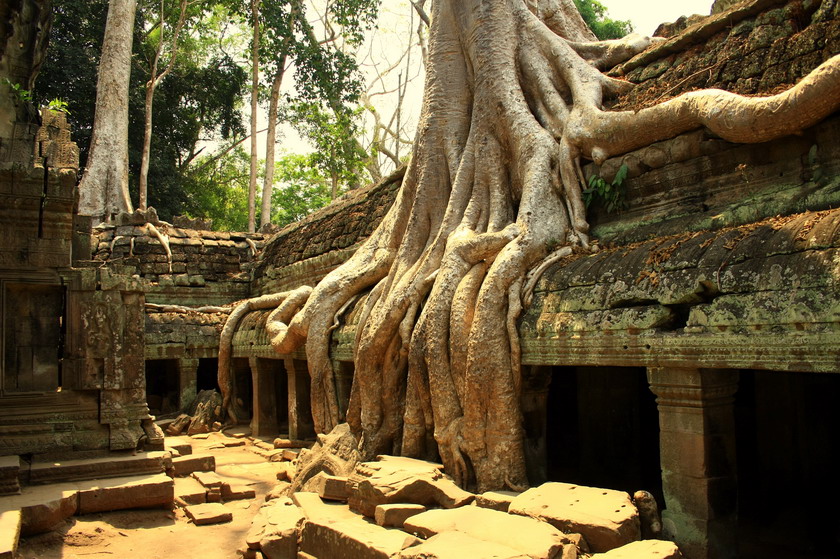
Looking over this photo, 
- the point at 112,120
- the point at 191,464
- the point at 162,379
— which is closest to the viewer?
the point at 191,464

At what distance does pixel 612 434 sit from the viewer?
658 centimetres

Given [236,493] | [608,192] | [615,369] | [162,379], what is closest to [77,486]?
[236,493]

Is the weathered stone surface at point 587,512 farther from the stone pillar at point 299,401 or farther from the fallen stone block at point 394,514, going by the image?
the stone pillar at point 299,401

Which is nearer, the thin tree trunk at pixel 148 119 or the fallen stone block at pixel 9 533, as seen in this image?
the fallen stone block at pixel 9 533

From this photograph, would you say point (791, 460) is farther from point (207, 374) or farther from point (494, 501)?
point (207, 374)

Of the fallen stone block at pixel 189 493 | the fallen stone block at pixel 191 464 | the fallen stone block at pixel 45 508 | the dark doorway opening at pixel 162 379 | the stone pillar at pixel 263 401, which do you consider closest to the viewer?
the fallen stone block at pixel 45 508

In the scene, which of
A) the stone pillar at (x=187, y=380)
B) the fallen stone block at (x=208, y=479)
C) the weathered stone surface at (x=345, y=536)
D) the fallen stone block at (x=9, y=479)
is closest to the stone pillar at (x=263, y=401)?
the stone pillar at (x=187, y=380)

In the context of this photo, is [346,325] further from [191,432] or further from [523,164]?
[191,432]

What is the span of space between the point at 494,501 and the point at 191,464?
4039 millimetres

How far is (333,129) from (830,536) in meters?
17.7

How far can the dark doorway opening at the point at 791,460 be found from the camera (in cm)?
506

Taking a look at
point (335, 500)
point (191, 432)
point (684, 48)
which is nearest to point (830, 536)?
point (335, 500)

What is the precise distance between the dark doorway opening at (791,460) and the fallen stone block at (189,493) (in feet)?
14.7

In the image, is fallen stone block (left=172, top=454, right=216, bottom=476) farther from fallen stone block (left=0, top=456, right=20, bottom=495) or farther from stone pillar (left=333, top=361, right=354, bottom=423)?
fallen stone block (left=0, top=456, right=20, bottom=495)
